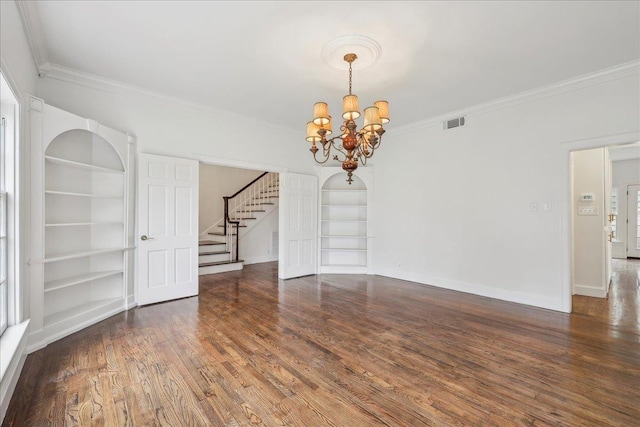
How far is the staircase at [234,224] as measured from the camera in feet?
21.1

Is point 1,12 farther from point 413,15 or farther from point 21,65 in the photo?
point 413,15

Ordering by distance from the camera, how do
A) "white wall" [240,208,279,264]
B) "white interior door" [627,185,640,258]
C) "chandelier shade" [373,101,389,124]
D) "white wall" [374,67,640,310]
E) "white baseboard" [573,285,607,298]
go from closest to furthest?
"chandelier shade" [373,101,389,124]
"white wall" [374,67,640,310]
"white baseboard" [573,285,607,298]
"white wall" [240,208,279,264]
"white interior door" [627,185,640,258]

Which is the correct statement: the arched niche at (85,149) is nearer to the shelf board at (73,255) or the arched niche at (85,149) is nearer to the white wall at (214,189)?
the shelf board at (73,255)

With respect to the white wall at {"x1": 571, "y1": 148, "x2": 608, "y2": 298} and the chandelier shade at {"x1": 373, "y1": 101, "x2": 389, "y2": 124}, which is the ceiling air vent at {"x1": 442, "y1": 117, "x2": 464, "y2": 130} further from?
the chandelier shade at {"x1": 373, "y1": 101, "x2": 389, "y2": 124}

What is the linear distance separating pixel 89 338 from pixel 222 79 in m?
3.36

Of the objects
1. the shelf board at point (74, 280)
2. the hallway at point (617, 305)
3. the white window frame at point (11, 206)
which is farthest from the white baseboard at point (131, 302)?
the hallway at point (617, 305)

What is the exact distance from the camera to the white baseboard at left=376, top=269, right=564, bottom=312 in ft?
13.0

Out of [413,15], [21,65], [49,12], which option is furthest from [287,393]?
[49,12]

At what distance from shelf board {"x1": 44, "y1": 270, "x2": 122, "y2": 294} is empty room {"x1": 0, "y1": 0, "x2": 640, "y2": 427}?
0.32 feet

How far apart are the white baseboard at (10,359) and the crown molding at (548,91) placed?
593 centimetres

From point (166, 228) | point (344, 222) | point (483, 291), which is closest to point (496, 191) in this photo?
point (483, 291)

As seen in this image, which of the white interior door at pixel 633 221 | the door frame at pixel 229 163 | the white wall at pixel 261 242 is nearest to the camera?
the door frame at pixel 229 163

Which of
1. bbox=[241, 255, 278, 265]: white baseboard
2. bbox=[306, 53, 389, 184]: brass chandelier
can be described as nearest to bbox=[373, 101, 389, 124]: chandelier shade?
bbox=[306, 53, 389, 184]: brass chandelier

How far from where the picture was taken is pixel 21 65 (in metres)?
2.54
